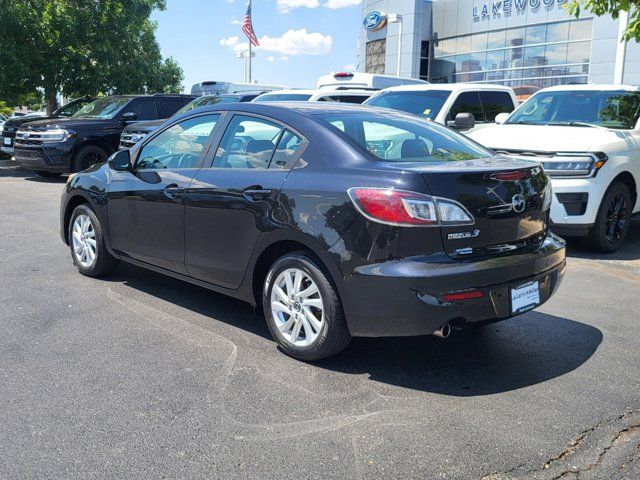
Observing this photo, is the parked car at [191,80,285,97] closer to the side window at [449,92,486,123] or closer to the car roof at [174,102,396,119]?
the side window at [449,92,486,123]

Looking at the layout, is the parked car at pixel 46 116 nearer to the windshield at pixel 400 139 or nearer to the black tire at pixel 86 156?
the black tire at pixel 86 156

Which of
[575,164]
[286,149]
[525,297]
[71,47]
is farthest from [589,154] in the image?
[71,47]

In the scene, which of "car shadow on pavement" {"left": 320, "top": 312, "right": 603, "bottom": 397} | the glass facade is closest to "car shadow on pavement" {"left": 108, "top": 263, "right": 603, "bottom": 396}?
"car shadow on pavement" {"left": 320, "top": 312, "right": 603, "bottom": 397}

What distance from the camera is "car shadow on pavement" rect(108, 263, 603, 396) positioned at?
157 inches

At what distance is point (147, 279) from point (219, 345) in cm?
197

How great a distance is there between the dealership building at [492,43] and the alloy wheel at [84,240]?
23771 millimetres

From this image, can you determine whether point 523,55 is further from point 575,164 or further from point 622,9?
point 575,164

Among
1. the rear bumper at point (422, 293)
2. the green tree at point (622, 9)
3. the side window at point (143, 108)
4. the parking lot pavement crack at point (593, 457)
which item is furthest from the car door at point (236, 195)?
the side window at point (143, 108)

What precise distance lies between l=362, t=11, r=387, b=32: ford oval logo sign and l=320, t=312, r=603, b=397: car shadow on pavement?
39.2 metres

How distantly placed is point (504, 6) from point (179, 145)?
33.2 metres

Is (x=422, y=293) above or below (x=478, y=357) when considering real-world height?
above

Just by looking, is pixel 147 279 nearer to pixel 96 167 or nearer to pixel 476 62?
pixel 96 167

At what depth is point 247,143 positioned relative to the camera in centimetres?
466

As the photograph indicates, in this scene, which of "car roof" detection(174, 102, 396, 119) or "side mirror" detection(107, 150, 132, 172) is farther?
"side mirror" detection(107, 150, 132, 172)
